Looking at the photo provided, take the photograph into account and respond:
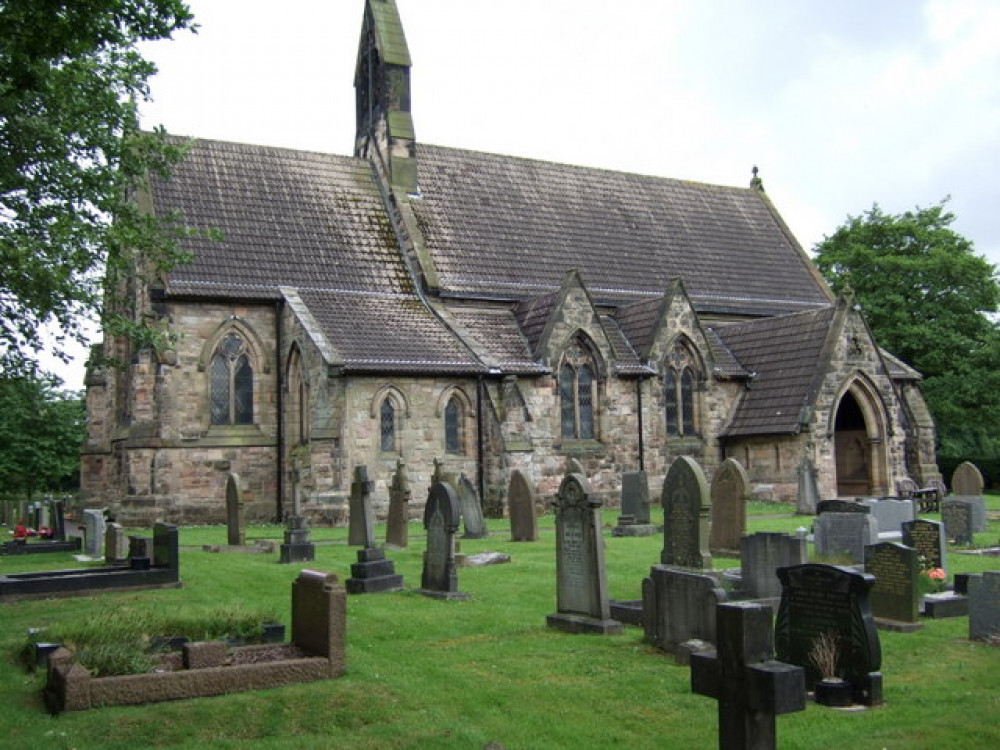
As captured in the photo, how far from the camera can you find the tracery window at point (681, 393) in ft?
104

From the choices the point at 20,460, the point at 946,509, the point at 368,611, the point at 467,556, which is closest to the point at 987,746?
the point at 368,611

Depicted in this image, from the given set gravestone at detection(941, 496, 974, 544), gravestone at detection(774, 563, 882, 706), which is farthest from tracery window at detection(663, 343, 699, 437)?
gravestone at detection(774, 563, 882, 706)

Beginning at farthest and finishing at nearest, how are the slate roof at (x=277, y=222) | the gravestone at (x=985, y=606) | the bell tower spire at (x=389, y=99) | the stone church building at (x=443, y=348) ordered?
the bell tower spire at (x=389, y=99) → the slate roof at (x=277, y=222) → the stone church building at (x=443, y=348) → the gravestone at (x=985, y=606)

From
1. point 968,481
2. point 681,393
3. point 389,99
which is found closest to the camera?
point 968,481

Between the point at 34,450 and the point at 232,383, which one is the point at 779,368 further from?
the point at 34,450

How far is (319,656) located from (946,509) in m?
14.1

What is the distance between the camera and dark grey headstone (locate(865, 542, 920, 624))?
1155 centimetres

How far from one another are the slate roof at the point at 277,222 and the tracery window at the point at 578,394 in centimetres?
520

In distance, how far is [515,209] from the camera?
34.7m

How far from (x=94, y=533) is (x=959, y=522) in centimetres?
1597

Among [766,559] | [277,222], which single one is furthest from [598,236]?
[766,559]

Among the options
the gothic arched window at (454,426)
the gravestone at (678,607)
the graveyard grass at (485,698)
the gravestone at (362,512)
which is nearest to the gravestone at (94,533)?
the gravestone at (362,512)

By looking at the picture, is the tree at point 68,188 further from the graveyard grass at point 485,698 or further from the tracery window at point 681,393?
the tracery window at point 681,393

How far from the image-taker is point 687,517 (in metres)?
13.8
